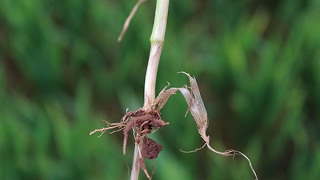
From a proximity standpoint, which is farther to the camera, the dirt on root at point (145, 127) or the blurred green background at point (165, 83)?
the blurred green background at point (165, 83)

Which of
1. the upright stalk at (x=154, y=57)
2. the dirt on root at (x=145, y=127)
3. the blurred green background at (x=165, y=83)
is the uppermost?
the blurred green background at (x=165, y=83)

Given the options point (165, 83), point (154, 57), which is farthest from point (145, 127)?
point (165, 83)

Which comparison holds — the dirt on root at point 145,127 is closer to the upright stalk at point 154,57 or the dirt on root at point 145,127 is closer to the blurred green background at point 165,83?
the upright stalk at point 154,57

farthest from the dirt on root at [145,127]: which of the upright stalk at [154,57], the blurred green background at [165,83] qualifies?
the blurred green background at [165,83]

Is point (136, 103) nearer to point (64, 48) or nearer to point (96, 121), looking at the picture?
point (96, 121)

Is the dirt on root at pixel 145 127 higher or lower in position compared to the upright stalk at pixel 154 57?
lower

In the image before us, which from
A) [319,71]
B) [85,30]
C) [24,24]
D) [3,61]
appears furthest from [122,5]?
[319,71]

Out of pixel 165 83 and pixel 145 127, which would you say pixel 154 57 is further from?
pixel 165 83

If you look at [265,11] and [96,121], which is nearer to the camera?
[96,121]
